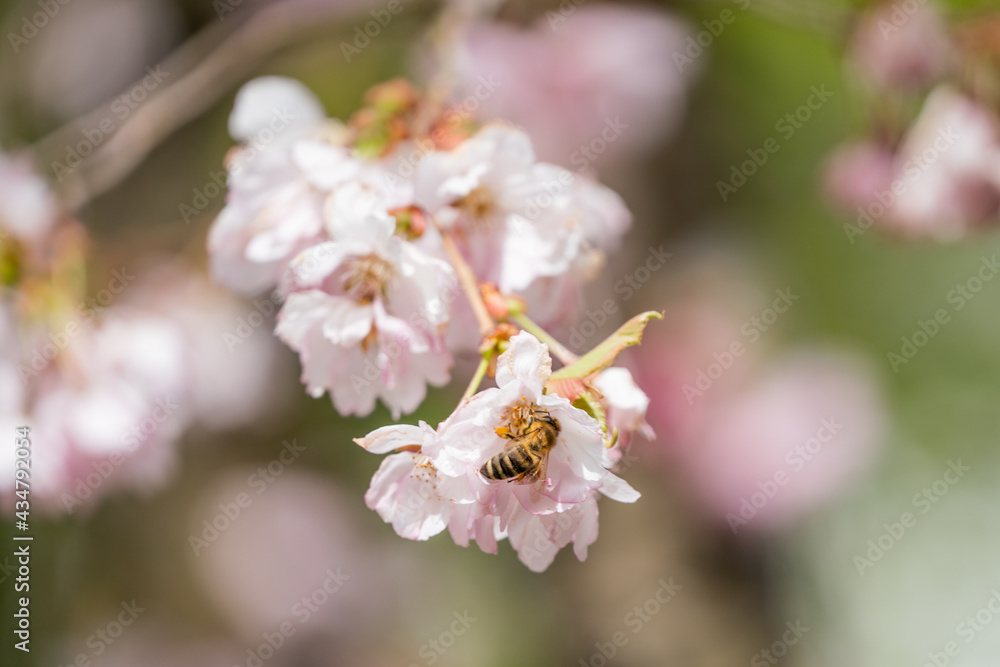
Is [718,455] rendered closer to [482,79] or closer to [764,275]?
[764,275]

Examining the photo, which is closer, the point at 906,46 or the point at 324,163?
the point at 324,163

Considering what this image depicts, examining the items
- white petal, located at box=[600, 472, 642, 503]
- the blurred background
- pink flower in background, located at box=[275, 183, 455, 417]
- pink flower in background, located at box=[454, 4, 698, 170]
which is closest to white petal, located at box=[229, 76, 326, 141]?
pink flower in background, located at box=[275, 183, 455, 417]

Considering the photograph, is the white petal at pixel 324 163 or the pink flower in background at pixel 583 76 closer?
the white petal at pixel 324 163

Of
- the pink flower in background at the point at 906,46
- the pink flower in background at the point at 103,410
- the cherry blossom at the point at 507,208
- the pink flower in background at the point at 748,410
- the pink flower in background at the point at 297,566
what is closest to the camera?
the cherry blossom at the point at 507,208

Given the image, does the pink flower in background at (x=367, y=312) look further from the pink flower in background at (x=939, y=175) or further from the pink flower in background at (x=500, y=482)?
the pink flower in background at (x=939, y=175)

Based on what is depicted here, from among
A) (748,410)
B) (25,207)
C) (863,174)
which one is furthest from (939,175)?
(748,410)

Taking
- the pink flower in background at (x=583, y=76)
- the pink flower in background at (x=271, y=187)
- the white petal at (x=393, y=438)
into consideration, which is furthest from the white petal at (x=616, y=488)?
the pink flower in background at (x=583, y=76)

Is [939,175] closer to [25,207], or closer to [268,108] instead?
[268,108]
